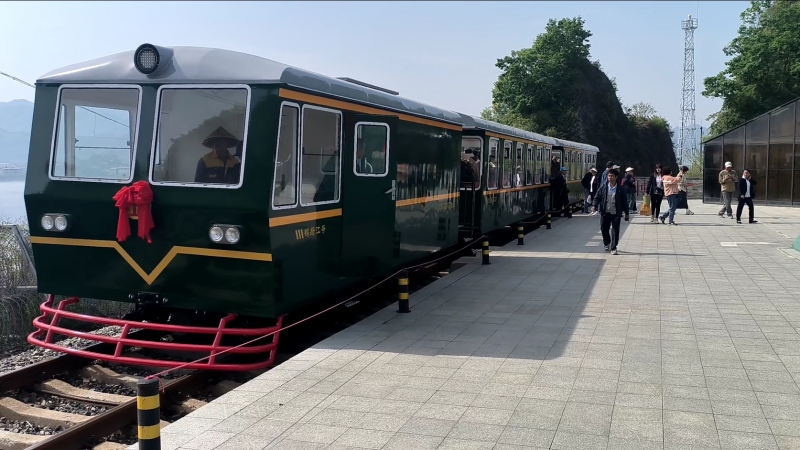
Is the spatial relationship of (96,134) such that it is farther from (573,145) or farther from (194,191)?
(573,145)

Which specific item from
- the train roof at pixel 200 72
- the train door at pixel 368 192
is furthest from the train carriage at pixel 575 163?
the train roof at pixel 200 72

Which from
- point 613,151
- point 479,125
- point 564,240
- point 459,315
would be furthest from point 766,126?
point 613,151

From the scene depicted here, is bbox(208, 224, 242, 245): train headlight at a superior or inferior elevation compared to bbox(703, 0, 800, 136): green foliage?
inferior

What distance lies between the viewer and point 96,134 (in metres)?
7.60

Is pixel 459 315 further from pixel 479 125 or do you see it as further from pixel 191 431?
pixel 479 125

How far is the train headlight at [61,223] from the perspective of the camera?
759 cm

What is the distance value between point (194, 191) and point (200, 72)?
4.00ft

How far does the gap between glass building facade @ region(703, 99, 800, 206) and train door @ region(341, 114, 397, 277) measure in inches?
988

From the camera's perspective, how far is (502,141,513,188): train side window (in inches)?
678

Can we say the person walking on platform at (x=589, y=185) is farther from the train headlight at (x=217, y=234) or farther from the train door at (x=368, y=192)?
the train headlight at (x=217, y=234)

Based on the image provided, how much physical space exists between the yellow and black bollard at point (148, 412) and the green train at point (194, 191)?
2450 millimetres

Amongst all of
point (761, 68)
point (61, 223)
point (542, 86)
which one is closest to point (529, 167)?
point (61, 223)

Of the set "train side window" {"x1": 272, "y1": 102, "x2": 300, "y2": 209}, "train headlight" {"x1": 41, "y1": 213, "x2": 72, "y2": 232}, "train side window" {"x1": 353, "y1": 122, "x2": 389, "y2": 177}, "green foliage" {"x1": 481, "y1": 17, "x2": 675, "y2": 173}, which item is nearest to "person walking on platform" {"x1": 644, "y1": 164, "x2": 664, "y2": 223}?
"train side window" {"x1": 353, "y1": 122, "x2": 389, "y2": 177}

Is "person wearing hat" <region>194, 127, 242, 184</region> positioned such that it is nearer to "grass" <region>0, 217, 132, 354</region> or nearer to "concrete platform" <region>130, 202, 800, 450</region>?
"concrete platform" <region>130, 202, 800, 450</region>
